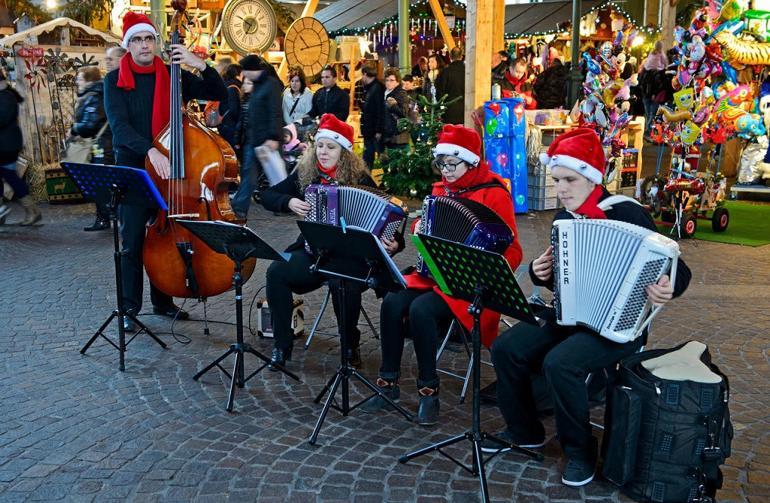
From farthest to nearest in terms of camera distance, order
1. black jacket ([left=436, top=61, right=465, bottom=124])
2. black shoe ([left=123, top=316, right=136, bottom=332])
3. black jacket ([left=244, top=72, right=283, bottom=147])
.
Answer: black jacket ([left=436, top=61, right=465, bottom=124]) < black jacket ([left=244, top=72, right=283, bottom=147]) < black shoe ([left=123, top=316, right=136, bottom=332])

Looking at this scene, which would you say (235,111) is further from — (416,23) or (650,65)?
(416,23)

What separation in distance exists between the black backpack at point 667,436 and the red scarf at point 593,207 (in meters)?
0.74

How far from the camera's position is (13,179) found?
9398mm

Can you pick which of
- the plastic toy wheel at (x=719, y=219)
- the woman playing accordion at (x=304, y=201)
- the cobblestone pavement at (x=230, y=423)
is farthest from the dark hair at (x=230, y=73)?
the plastic toy wheel at (x=719, y=219)

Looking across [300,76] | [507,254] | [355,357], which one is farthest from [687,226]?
[300,76]

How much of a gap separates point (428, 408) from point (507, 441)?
53 cm

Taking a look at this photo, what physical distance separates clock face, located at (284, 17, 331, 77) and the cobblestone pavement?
706cm

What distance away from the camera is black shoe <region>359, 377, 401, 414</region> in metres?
4.37

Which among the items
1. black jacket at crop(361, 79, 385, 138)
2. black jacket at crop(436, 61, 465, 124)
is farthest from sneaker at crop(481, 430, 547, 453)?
black jacket at crop(436, 61, 465, 124)

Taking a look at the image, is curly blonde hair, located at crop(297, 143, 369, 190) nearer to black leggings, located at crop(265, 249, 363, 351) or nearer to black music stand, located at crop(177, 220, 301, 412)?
black leggings, located at crop(265, 249, 363, 351)

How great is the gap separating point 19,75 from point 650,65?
10547mm

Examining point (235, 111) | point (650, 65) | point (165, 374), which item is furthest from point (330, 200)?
point (650, 65)

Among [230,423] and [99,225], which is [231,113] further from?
[230,423]

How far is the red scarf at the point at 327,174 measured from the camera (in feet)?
15.7
